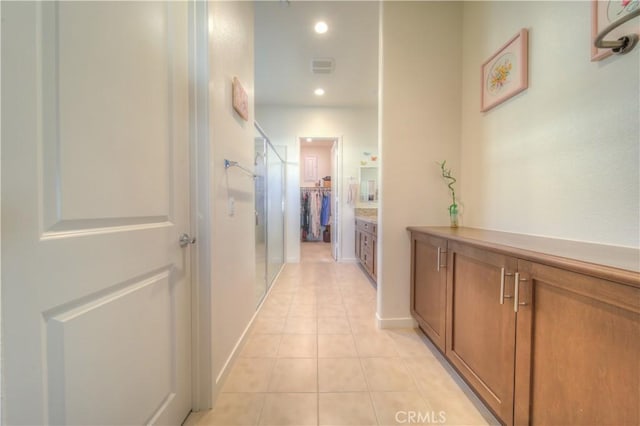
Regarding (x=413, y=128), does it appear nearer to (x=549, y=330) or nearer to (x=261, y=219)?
(x=549, y=330)

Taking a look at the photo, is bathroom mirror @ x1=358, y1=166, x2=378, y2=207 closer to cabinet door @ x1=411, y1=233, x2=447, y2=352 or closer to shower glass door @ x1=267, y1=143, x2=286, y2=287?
shower glass door @ x1=267, y1=143, x2=286, y2=287

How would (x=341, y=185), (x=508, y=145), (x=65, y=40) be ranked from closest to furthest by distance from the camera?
(x=65, y=40)
(x=508, y=145)
(x=341, y=185)

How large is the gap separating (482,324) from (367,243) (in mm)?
2061

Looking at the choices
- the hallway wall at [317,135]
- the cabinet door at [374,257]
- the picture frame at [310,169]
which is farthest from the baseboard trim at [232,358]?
the picture frame at [310,169]

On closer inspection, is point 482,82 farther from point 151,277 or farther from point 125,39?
point 151,277

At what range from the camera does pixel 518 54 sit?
1371 millimetres

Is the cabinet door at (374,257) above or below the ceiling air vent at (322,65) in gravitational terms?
below

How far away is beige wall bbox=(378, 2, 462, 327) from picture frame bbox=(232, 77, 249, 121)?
109cm

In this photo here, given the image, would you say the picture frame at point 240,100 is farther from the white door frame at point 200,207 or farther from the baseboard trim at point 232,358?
the baseboard trim at point 232,358

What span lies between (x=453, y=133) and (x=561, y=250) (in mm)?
1326

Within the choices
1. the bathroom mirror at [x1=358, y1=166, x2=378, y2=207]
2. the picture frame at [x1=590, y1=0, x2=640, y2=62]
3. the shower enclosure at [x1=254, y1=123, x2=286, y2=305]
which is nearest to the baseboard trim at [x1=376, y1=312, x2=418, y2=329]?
the shower enclosure at [x1=254, y1=123, x2=286, y2=305]

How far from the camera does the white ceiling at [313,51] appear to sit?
212 centimetres

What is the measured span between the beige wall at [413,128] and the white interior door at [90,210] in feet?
4.97

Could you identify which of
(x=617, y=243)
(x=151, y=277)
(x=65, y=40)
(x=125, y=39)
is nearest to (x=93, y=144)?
(x=65, y=40)
